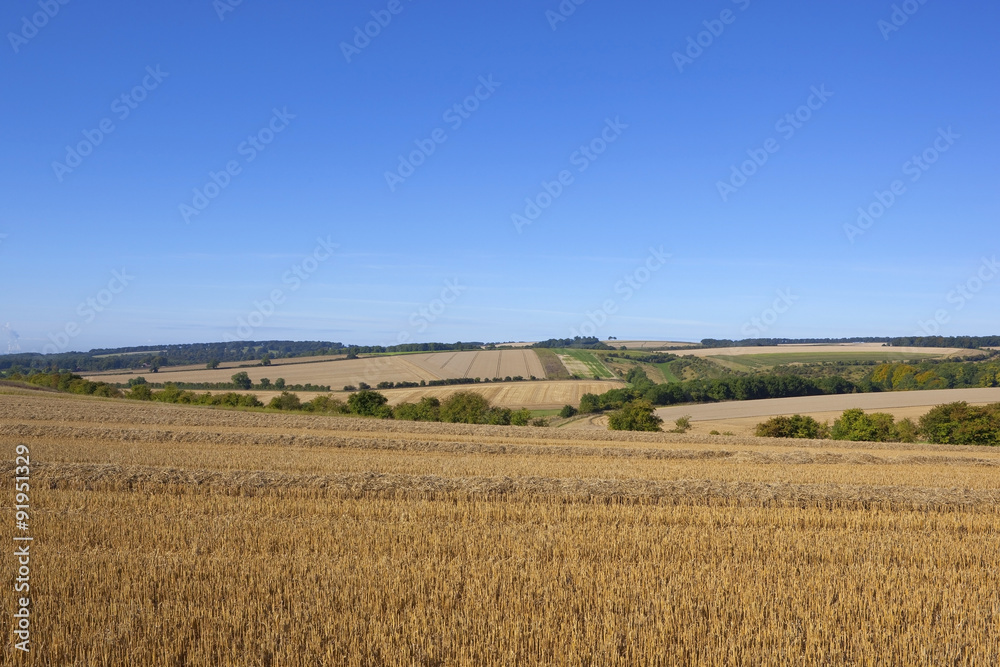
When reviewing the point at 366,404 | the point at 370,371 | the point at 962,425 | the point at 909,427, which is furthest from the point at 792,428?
the point at 370,371

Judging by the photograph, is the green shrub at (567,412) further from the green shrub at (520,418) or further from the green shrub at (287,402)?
the green shrub at (287,402)

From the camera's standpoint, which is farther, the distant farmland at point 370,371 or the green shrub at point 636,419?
the distant farmland at point 370,371

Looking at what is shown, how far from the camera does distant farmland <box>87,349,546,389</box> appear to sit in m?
83.6

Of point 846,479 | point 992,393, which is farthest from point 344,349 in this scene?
point 846,479

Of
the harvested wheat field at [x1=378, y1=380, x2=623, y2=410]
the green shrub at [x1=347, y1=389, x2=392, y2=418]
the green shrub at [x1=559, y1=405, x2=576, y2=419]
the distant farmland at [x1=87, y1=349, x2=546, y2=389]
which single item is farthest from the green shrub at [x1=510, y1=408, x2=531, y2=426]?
the distant farmland at [x1=87, y1=349, x2=546, y2=389]

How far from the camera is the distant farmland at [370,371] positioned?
83562 millimetres

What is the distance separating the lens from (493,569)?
8.15 metres

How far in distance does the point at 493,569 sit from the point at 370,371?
280 ft

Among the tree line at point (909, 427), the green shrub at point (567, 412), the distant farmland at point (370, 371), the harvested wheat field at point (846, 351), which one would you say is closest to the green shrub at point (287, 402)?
the distant farmland at point (370, 371)

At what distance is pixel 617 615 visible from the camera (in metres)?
6.97

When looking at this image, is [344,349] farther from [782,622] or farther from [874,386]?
[782,622]

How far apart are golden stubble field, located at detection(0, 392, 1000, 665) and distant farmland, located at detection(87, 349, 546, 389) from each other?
67.1 metres

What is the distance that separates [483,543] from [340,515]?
11.0ft

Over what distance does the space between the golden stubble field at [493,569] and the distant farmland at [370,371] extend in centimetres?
6708
